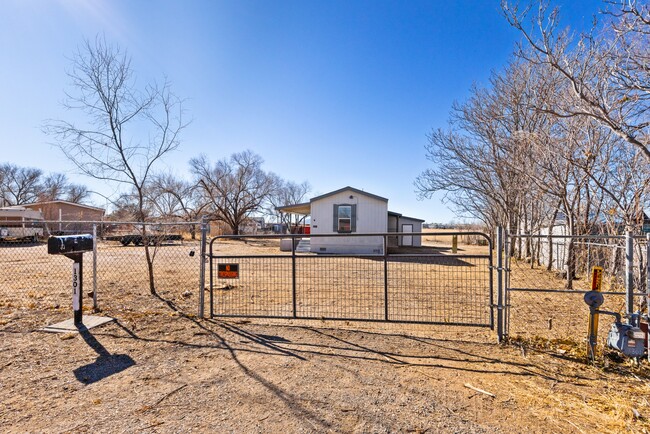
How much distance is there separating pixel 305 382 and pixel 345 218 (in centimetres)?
1449

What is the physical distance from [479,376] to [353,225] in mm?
14227

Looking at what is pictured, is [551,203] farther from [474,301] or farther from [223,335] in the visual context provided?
[223,335]

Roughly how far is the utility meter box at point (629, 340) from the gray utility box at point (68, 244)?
6363mm

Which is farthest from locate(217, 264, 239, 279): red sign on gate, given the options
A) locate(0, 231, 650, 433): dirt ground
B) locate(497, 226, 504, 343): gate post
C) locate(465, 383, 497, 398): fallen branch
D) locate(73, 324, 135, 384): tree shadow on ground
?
locate(497, 226, 504, 343): gate post

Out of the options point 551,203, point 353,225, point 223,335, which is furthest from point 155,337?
point 353,225

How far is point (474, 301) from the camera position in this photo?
657 cm

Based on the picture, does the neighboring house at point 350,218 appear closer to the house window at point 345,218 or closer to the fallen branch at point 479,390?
the house window at point 345,218

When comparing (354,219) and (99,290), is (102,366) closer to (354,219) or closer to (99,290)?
(99,290)

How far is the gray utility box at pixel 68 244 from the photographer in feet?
13.6

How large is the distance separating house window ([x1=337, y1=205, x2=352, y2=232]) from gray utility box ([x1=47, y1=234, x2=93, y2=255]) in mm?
13349

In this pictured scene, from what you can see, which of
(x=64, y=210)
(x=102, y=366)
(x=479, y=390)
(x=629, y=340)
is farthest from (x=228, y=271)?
(x=64, y=210)

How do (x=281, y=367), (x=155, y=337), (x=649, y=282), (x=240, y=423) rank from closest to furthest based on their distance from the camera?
(x=240, y=423) < (x=281, y=367) < (x=649, y=282) < (x=155, y=337)

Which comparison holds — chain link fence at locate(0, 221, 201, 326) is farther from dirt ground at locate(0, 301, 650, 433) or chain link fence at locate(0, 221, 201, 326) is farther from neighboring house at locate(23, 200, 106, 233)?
neighboring house at locate(23, 200, 106, 233)

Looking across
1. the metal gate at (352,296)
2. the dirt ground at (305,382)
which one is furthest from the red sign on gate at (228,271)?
the dirt ground at (305,382)
